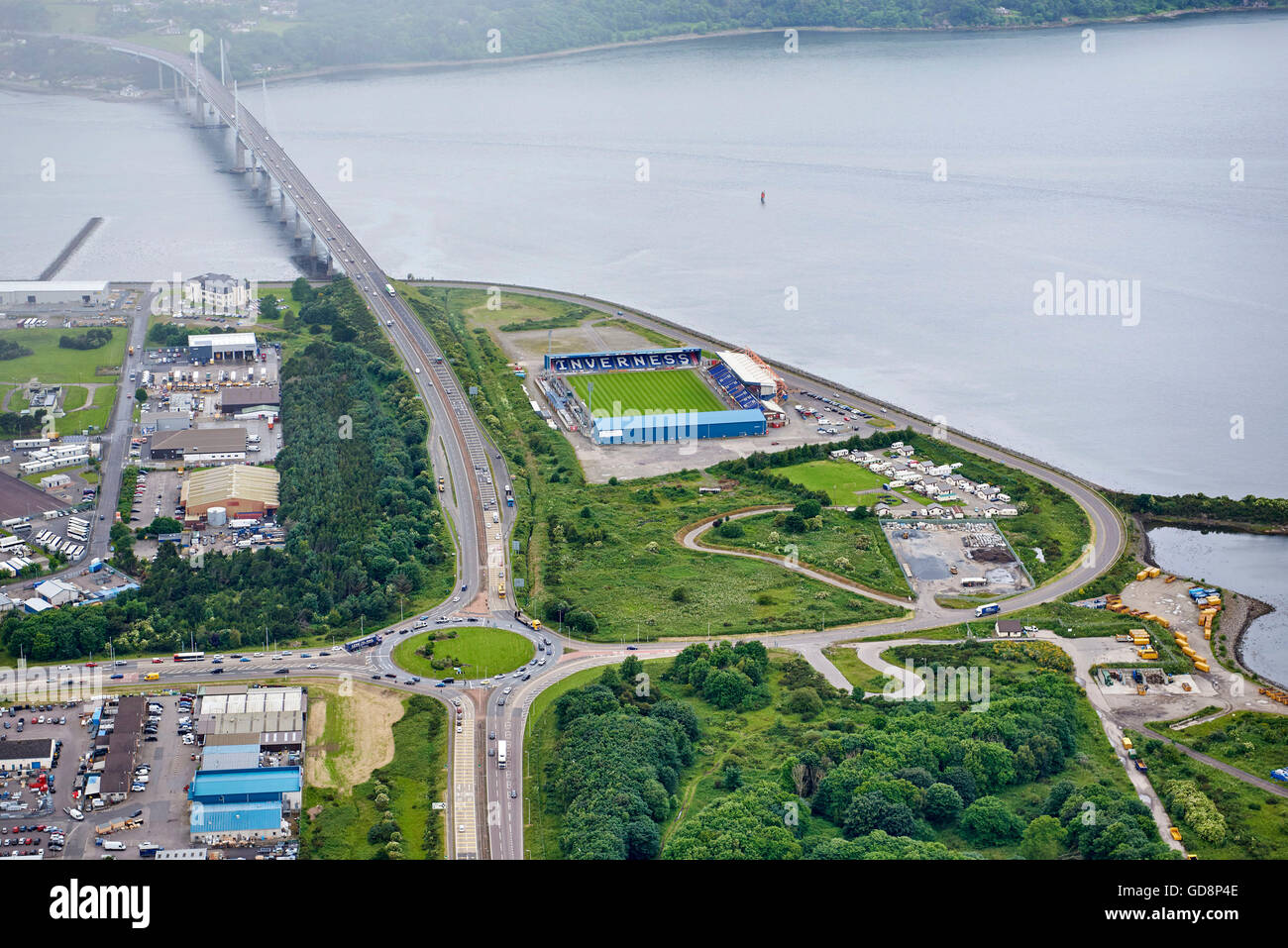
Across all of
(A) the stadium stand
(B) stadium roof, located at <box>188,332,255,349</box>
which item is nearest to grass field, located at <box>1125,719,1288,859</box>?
(A) the stadium stand

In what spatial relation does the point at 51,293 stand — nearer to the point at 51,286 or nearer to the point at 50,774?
the point at 51,286

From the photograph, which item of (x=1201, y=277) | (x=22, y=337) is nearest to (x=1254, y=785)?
(x=1201, y=277)

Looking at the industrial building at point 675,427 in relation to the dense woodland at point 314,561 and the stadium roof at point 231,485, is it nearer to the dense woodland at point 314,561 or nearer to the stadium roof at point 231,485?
the dense woodland at point 314,561

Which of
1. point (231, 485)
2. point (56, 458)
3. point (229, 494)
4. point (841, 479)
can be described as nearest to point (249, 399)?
point (56, 458)

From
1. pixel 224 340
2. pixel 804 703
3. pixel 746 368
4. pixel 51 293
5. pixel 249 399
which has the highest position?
pixel 51 293

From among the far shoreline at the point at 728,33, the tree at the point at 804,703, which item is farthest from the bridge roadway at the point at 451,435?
the far shoreline at the point at 728,33
